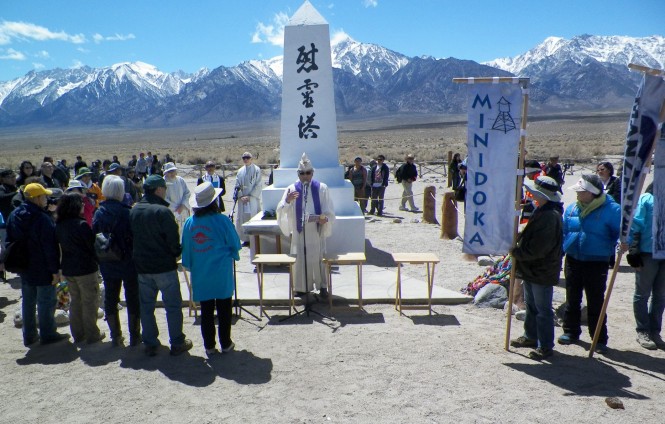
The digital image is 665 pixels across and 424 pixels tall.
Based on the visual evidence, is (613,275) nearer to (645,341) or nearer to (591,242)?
(591,242)

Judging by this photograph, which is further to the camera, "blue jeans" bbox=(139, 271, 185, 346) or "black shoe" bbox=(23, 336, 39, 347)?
"black shoe" bbox=(23, 336, 39, 347)

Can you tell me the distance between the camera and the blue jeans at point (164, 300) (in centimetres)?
481

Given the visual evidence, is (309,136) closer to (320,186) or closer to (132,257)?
(320,186)

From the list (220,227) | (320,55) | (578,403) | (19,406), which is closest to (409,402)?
(578,403)

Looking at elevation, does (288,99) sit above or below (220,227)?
above

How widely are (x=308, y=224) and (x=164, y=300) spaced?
2.11m

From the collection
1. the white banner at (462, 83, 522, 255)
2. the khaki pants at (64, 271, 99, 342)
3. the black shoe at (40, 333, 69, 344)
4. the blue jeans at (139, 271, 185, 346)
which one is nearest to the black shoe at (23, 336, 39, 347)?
the black shoe at (40, 333, 69, 344)

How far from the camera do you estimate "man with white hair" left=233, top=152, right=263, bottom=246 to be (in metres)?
9.59

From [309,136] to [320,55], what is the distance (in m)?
1.34

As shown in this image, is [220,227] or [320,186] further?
[320,186]

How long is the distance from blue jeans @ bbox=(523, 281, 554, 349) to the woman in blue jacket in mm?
345

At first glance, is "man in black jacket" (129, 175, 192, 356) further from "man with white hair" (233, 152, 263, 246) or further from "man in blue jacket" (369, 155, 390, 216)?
"man in blue jacket" (369, 155, 390, 216)

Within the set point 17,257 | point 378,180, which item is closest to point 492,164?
point 17,257

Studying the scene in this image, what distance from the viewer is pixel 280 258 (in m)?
5.98
